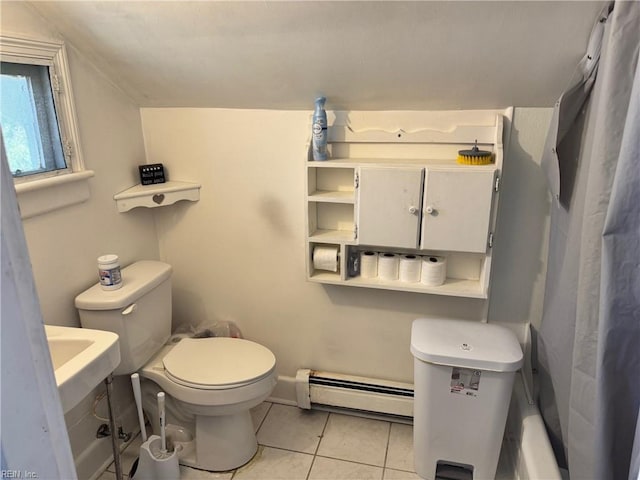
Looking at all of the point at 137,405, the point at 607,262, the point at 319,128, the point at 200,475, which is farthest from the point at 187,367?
the point at 607,262

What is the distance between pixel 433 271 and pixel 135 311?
1.14m

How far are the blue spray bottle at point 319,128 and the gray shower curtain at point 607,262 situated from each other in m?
0.78

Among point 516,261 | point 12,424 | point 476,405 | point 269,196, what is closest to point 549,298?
point 516,261

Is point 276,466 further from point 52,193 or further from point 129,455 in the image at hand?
point 52,193

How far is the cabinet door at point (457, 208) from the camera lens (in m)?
1.60

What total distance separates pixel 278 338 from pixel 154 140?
1.07 meters

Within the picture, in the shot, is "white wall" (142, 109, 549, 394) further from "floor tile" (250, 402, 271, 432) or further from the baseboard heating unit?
"floor tile" (250, 402, 271, 432)

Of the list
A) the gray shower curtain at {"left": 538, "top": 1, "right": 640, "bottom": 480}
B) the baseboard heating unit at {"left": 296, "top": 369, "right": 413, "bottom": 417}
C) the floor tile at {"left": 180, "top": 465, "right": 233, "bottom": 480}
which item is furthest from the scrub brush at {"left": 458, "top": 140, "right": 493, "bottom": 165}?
the floor tile at {"left": 180, "top": 465, "right": 233, "bottom": 480}

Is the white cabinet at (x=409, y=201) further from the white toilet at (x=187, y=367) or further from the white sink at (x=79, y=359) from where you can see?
the white sink at (x=79, y=359)

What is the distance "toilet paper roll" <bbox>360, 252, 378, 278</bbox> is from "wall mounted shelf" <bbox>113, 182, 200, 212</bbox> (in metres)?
0.80

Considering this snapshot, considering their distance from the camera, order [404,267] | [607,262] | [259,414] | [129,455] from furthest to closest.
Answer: [259,414] < [129,455] < [404,267] < [607,262]

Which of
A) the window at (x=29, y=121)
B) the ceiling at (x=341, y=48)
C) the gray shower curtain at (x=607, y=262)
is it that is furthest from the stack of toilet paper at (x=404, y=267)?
the window at (x=29, y=121)

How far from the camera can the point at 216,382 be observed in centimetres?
167

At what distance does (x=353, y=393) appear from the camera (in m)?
2.04
